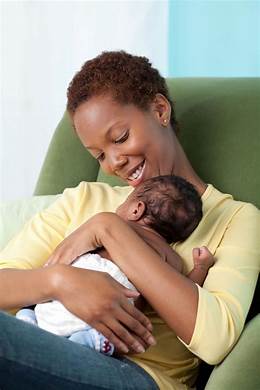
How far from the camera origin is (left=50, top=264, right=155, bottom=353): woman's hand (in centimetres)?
128

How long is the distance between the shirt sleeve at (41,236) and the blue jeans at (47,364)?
0.38 metres

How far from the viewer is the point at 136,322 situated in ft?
4.24

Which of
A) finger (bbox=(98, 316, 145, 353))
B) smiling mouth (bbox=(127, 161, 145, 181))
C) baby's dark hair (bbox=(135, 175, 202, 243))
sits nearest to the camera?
finger (bbox=(98, 316, 145, 353))

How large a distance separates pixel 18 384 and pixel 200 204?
0.57 metres

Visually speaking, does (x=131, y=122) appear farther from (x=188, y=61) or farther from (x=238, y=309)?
(x=188, y=61)

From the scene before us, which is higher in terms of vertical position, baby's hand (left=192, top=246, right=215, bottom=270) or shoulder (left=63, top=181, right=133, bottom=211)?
shoulder (left=63, top=181, right=133, bottom=211)

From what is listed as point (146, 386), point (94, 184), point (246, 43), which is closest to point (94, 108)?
point (94, 184)

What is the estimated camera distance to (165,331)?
1455 mm

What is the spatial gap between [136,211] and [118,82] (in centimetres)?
30

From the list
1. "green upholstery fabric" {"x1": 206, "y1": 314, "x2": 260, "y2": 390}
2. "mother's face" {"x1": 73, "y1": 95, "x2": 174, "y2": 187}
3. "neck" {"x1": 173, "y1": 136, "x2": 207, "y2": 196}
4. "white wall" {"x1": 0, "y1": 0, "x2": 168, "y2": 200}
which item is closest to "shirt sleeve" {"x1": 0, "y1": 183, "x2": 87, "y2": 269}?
"mother's face" {"x1": 73, "y1": 95, "x2": 174, "y2": 187}

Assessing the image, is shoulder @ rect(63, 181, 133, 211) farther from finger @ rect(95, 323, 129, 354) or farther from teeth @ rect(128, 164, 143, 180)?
finger @ rect(95, 323, 129, 354)

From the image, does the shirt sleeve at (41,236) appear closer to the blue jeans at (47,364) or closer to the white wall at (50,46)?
the blue jeans at (47,364)

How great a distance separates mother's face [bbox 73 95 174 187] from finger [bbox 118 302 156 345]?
0.39m

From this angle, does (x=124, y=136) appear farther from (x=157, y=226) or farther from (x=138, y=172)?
(x=157, y=226)
